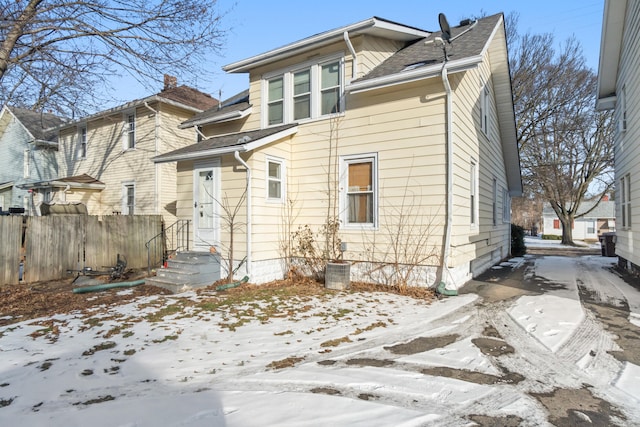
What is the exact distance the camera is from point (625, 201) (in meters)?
9.41

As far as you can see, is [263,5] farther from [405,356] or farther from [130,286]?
[405,356]

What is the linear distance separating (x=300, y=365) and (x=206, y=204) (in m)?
6.20

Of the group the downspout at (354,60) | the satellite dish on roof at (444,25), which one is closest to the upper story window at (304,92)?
the downspout at (354,60)

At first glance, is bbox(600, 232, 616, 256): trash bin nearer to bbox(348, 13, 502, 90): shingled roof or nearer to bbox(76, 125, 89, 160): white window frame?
bbox(348, 13, 502, 90): shingled roof

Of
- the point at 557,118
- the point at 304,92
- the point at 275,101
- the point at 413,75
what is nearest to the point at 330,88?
the point at 304,92

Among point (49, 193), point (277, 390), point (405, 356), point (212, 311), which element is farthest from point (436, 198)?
point (49, 193)

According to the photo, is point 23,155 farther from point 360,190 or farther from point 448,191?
point 448,191

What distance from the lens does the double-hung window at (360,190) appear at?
8.06 meters

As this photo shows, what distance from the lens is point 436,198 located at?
23.7 ft

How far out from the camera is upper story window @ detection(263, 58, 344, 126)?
8.70 meters

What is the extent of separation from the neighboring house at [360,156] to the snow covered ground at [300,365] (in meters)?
2.23

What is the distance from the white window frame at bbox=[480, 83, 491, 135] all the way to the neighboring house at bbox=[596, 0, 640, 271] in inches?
126

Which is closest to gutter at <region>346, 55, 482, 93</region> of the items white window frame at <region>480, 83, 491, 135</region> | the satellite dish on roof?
the satellite dish on roof

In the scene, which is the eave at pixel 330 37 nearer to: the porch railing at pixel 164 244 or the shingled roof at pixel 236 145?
the shingled roof at pixel 236 145
